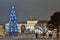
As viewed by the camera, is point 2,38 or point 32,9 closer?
point 2,38

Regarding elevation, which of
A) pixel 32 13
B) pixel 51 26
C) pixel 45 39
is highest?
pixel 32 13

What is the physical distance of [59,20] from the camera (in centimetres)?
224

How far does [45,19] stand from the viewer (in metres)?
2.28

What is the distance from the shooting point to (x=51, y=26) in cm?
222

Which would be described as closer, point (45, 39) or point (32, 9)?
point (45, 39)

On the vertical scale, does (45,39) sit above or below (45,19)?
below

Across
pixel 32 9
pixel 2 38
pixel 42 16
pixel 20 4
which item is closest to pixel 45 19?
pixel 42 16

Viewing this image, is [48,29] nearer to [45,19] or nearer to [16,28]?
[45,19]

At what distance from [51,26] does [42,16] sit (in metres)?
0.17

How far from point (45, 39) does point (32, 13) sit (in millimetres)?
387

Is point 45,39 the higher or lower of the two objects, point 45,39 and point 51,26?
the lower

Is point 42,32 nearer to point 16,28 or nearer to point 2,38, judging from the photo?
point 16,28

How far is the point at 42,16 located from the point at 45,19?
2.0 inches

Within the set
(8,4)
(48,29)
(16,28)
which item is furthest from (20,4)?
(48,29)
